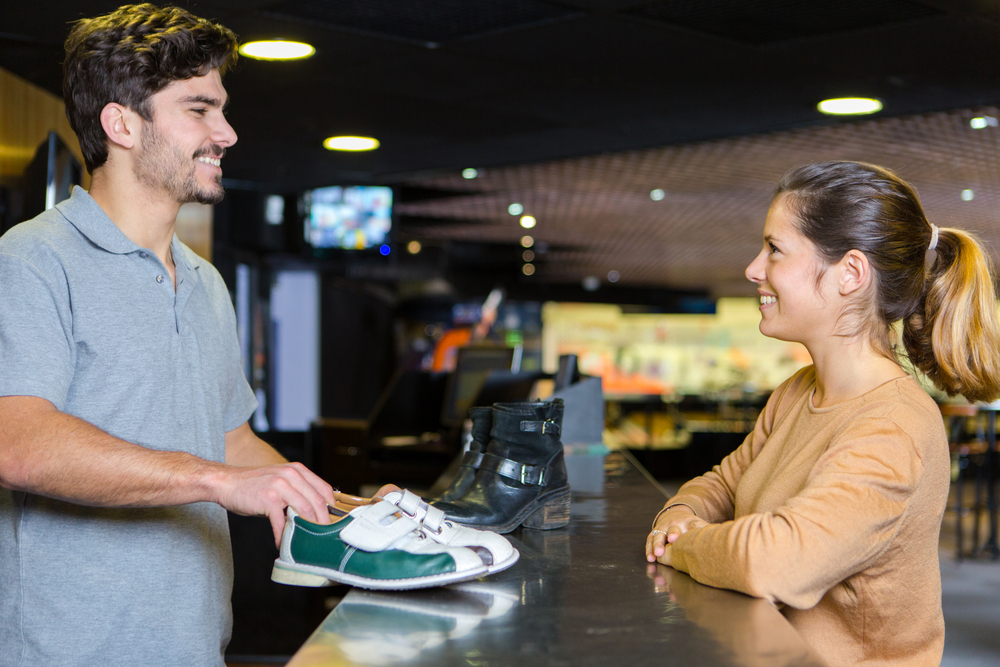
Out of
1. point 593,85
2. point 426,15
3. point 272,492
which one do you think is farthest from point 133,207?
point 593,85

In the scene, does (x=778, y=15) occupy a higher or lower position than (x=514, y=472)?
higher

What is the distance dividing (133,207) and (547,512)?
84 cm

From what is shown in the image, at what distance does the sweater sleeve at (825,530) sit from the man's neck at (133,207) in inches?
38.5

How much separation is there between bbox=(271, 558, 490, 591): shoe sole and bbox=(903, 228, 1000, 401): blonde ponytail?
0.76 metres

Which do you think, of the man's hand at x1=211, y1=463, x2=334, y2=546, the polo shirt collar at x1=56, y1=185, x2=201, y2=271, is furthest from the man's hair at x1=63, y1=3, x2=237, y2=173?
the man's hand at x1=211, y1=463, x2=334, y2=546

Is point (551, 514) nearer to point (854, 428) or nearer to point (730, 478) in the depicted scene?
point (730, 478)

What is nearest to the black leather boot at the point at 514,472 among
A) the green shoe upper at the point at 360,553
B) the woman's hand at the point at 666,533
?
the woman's hand at the point at 666,533

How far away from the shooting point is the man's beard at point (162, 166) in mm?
1388

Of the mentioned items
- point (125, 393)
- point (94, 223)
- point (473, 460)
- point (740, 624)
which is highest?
point (94, 223)

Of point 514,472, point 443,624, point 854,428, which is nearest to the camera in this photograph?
point 443,624

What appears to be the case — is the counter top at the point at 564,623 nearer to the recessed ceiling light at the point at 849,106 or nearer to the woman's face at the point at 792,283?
the woman's face at the point at 792,283

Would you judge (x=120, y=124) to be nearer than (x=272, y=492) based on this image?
No

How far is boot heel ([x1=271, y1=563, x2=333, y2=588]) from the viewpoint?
3.42 ft

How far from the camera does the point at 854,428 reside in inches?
45.1
